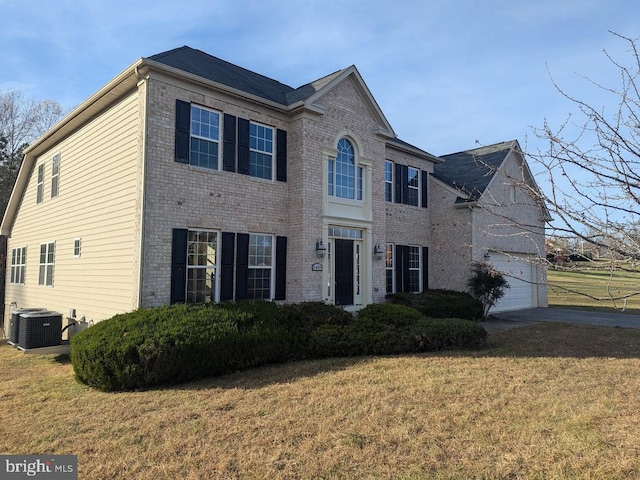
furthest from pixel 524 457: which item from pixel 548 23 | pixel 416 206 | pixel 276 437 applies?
pixel 416 206

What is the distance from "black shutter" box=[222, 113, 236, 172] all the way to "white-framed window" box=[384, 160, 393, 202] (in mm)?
6518

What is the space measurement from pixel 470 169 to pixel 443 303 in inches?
301

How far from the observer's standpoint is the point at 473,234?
16391 mm

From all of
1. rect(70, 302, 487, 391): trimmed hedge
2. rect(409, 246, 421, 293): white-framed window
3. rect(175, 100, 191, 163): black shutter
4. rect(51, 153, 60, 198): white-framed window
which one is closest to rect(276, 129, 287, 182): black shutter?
rect(175, 100, 191, 163): black shutter

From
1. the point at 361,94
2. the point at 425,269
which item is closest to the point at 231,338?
the point at 361,94

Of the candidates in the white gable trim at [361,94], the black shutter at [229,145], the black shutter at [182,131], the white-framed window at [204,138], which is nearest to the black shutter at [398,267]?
the white gable trim at [361,94]

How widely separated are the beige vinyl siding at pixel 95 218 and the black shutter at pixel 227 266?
2009mm

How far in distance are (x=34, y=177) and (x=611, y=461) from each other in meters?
19.4

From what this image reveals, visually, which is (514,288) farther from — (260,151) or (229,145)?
(229,145)

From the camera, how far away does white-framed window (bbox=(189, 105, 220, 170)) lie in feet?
34.6

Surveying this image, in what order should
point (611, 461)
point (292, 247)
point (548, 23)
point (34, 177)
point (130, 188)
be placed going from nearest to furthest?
point (611, 461) → point (548, 23) → point (130, 188) → point (292, 247) → point (34, 177)

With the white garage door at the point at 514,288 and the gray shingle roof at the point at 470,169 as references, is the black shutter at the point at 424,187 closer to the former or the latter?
the gray shingle roof at the point at 470,169

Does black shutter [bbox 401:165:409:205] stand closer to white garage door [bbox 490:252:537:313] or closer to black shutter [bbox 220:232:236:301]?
white garage door [bbox 490:252:537:313]

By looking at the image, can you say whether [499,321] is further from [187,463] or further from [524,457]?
[187,463]
